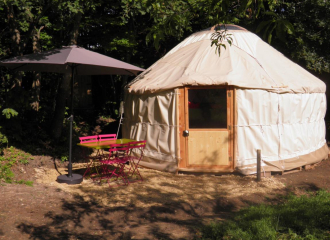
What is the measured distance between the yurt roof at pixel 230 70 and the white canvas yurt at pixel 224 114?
0.07 feet

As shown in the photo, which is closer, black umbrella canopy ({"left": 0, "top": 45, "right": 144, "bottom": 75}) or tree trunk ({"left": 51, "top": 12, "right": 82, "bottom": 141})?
black umbrella canopy ({"left": 0, "top": 45, "right": 144, "bottom": 75})

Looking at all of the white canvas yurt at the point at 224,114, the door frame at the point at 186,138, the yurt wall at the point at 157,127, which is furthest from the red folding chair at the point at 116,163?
the door frame at the point at 186,138

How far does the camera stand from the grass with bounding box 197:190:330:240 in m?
4.18

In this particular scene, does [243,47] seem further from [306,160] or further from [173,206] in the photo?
[173,206]

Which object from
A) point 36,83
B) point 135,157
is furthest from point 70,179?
point 36,83

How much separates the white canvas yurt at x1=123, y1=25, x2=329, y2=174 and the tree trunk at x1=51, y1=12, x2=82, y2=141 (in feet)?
5.66

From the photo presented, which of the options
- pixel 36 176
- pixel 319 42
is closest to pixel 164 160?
pixel 36 176

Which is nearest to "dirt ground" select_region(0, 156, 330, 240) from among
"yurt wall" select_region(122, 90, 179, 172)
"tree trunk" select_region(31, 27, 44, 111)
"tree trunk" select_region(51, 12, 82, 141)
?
"yurt wall" select_region(122, 90, 179, 172)

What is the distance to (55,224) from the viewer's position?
4.84 meters

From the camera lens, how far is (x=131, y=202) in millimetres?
6020

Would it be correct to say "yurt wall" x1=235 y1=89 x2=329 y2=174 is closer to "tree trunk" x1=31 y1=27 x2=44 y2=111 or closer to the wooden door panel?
the wooden door panel

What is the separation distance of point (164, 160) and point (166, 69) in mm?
2187

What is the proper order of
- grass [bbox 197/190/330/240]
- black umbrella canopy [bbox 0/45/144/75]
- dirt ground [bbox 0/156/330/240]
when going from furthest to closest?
black umbrella canopy [bbox 0/45/144/75]
dirt ground [bbox 0/156/330/240]
grass [bbox 197/190/330/240]

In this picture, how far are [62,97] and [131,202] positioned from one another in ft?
14.3
